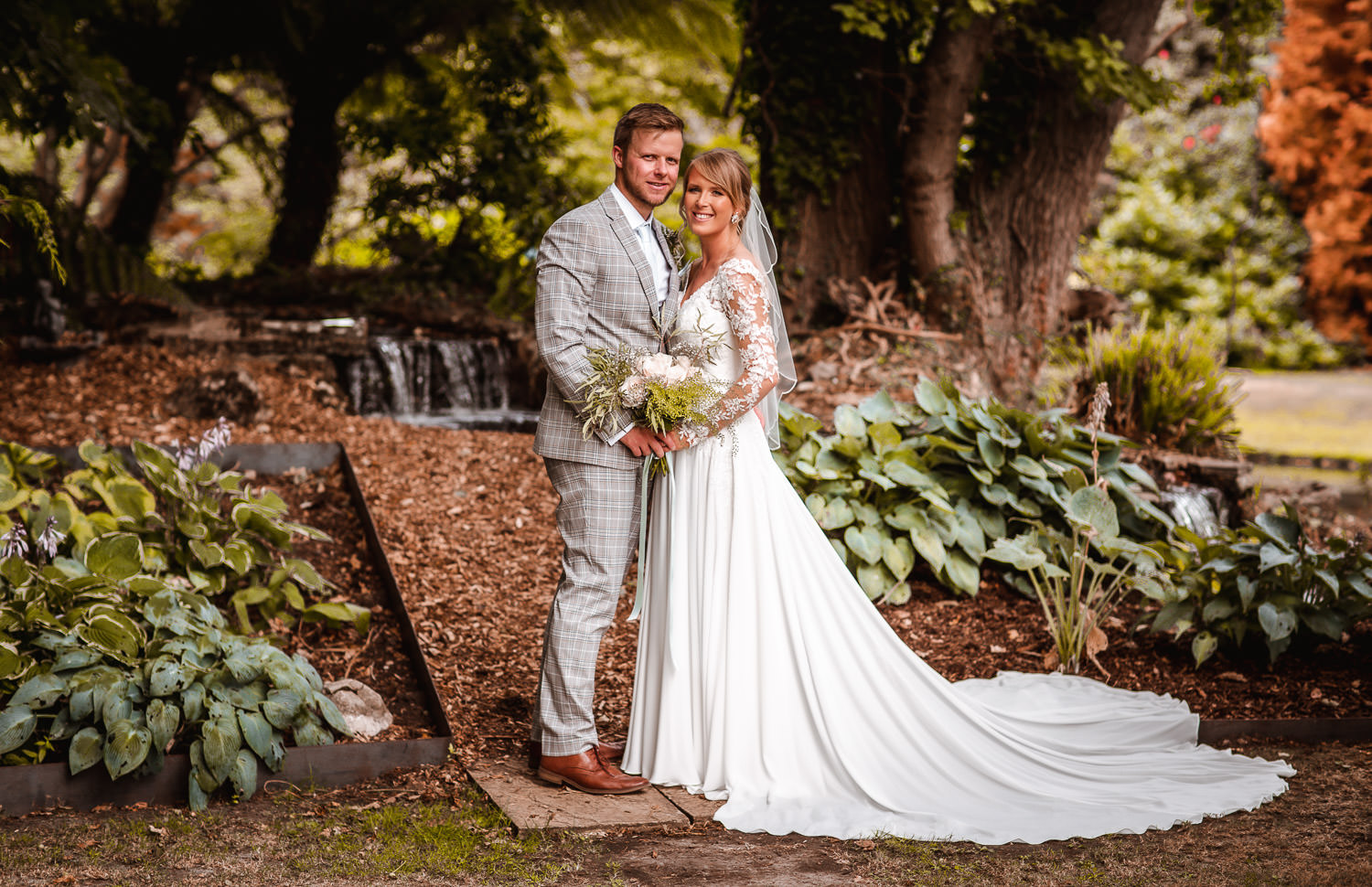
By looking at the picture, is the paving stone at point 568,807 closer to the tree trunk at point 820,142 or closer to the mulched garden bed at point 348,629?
the mulched garden bed at point 348,629

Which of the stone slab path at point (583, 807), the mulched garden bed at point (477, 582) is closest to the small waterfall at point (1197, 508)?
the mulched garden bed at point (477, 582)

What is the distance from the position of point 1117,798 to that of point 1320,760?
2.72ft

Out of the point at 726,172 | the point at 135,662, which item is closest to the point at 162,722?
the point at 135,662

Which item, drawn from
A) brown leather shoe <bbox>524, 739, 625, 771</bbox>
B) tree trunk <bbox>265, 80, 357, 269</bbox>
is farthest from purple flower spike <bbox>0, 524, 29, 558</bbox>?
tree trunk <bbox>265, 80, 357, 269</bbox>

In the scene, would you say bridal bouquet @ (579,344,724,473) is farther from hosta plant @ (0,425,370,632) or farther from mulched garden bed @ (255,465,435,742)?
hosta plant @ (0,425,370,632)

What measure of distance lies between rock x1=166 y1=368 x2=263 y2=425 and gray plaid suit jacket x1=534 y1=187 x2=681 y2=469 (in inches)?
130

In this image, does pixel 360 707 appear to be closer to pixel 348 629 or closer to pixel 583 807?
pixel 348 629

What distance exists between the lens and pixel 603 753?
326cm

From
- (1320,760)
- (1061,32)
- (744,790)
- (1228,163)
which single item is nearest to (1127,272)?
(1228,163)

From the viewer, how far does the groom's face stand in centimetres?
296

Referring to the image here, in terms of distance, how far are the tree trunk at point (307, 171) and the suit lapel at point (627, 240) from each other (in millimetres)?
7449

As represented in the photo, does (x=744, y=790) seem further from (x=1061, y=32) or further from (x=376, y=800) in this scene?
(x=1061, y=32)

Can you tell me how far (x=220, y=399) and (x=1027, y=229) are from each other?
16.6 ft

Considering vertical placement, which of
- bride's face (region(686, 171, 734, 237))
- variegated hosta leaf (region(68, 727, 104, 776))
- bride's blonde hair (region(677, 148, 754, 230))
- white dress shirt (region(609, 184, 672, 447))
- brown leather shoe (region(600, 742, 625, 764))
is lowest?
brown leather shoe (region(600, 742, 625, 764))
